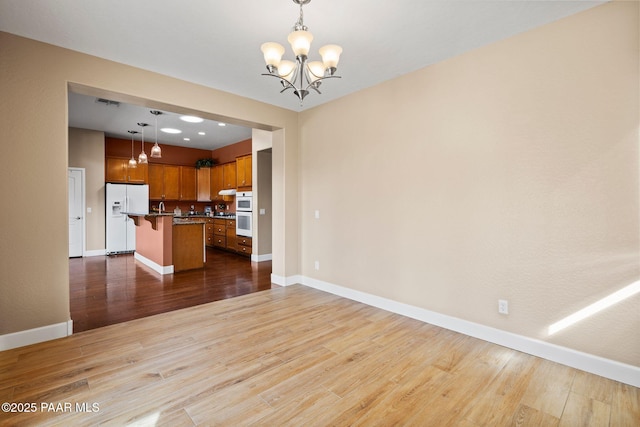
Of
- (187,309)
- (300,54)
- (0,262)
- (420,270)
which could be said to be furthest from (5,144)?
(420,270)

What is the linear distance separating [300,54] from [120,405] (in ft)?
8.52

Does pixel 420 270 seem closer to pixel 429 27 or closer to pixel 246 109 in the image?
pixel 429 27

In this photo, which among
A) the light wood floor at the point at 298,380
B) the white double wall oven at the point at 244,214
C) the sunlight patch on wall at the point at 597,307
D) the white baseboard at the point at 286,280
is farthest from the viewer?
the white double wall oven at the point at 244,214

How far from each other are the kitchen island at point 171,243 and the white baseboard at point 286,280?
1.95 m

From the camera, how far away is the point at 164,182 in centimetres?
837

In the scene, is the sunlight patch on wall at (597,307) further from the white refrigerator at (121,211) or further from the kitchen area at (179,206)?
the white refrigerator at (121,211)

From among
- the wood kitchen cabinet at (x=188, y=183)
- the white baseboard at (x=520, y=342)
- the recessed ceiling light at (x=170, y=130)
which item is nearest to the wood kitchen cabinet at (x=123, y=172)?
the wood kitchen cabinet at (x=188, y=183)

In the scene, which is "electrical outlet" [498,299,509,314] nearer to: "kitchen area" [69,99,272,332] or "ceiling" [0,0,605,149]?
"ceiling" [0,0,605,149]

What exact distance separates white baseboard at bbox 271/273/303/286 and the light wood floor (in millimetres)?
1515

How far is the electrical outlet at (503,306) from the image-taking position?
8.87 feet

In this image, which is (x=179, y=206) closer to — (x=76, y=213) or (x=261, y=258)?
(x=76, y=213)

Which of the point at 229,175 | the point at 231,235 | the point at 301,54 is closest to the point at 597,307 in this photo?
the point at 301,54

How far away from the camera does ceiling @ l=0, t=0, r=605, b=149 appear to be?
2258 millimetres

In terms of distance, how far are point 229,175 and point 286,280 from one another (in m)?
4.45
